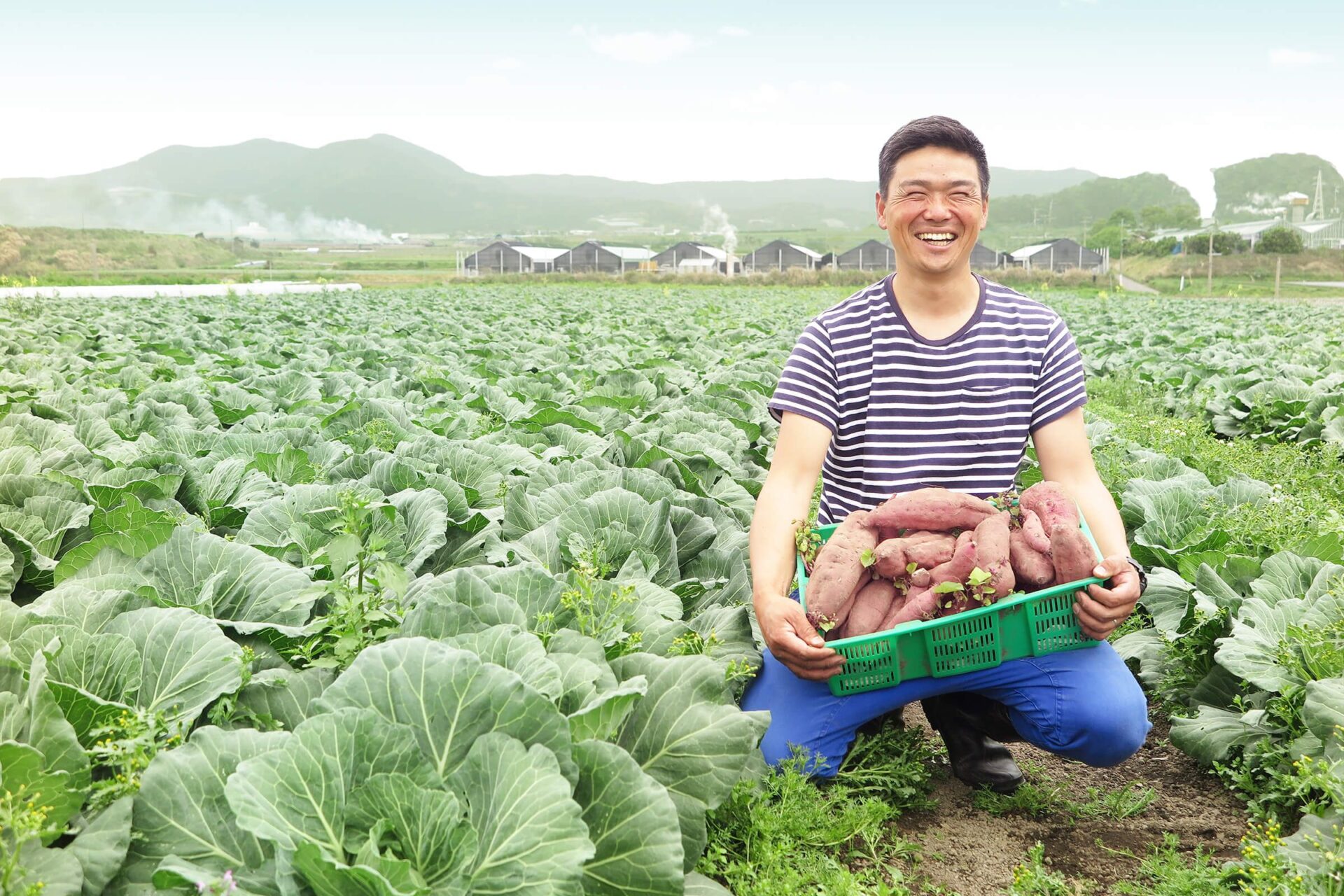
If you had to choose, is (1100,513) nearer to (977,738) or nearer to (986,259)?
(977,738)

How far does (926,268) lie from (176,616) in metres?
2.35

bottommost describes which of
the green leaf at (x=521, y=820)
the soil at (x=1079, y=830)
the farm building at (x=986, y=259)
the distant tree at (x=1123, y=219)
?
the soil at (x=1079, y=830)

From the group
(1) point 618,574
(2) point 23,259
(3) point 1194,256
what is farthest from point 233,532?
(3) point 1194,256

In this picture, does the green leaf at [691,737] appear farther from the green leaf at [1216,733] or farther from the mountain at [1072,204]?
the mountain at [1072,204]

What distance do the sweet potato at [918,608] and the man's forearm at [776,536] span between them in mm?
345

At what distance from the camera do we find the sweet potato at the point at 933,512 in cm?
299

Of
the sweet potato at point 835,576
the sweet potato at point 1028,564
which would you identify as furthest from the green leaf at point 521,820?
the sweet potato at point 1028,564

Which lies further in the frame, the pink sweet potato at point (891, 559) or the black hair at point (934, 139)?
the black hair at point (934, 139)

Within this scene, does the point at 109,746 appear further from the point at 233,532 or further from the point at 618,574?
the point at 233,532

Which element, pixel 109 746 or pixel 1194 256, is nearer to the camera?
pixel 109 746

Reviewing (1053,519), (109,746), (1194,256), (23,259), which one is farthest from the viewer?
(1194,256)

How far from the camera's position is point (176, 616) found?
2.45 m

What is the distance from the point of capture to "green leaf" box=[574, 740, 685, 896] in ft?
6.62

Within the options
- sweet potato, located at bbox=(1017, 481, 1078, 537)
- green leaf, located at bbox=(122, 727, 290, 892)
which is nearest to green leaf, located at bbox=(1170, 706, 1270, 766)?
sweet potato, located at bbox=(1017, 481, 1078, 537)
